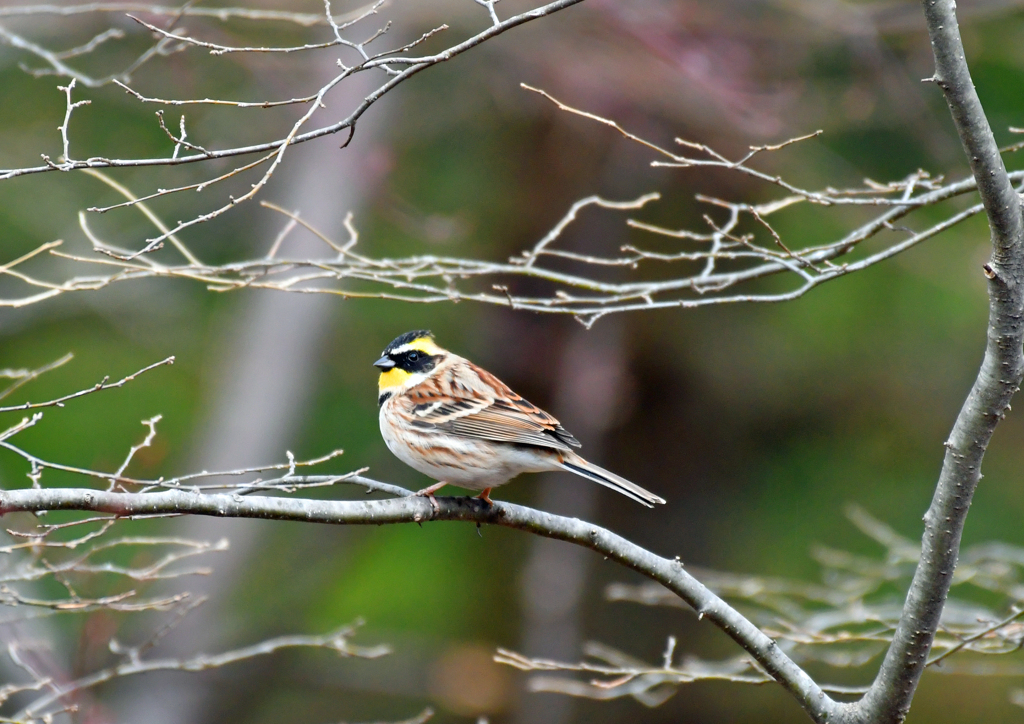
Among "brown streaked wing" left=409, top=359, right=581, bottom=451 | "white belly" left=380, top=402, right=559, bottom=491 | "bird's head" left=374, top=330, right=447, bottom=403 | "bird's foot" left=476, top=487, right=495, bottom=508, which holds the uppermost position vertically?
"bird's head" left=374, top=330, right=447, bottom=403

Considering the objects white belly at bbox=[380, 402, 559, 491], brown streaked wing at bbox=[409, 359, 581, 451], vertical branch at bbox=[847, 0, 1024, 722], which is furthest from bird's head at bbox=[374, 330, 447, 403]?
vertical branch at bbox=[847, 0, 1024, 722]

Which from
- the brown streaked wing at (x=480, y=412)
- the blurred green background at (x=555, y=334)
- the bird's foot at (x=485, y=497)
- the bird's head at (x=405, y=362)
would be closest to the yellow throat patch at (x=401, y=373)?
the bird's head at (x=405, y=362)

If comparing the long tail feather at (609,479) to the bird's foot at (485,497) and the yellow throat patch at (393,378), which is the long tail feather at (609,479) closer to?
the bird's foot at (485,497)

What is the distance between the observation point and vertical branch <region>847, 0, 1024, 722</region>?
9.25 ft

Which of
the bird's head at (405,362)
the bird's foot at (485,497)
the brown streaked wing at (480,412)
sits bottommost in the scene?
the bird's foot at (485,497)

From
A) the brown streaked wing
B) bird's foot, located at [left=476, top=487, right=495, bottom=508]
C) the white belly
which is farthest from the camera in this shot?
the brown streaked wing

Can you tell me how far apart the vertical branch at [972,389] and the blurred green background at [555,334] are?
489 centimetres

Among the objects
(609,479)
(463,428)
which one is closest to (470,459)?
(463,428)

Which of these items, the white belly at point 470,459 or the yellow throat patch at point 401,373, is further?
the yellow throat patch at point 401,373

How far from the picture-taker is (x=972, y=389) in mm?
3061

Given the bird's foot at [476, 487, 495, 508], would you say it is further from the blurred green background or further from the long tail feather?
the blurred green background

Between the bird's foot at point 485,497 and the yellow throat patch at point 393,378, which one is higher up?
the yellow throat patch at point 393,378

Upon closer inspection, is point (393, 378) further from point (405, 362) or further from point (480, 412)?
point (480, 412)

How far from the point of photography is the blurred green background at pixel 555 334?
834 cm
